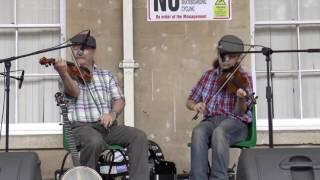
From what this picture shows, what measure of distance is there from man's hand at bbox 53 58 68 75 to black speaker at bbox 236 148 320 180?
132 centimetres

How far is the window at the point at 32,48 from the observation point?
6.08 metres

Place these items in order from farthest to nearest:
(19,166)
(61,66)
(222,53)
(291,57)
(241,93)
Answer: (291,57) → (222,53) → (241,93) → (61,66) → (19,166)

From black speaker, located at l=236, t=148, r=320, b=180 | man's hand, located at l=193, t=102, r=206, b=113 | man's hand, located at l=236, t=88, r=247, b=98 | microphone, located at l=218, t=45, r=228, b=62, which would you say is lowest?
black speaker, located at l=236, t=148, r=320, b=180

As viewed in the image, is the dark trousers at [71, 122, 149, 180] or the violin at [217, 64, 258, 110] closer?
the dark trousers at [71, 122, 149, 180]

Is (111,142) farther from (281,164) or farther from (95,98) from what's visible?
(281,164)

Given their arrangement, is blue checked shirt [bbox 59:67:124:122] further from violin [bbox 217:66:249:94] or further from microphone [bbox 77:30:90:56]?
violin [bbox 217:66:249:94]

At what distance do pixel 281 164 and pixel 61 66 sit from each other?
5.08 ft

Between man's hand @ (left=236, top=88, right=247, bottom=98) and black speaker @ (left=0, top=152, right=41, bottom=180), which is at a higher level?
man's hand @ (left=236, top=88, right=247, bottom=98)

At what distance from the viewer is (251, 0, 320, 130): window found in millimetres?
6199

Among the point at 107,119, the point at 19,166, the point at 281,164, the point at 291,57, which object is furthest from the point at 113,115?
the point at 291,57

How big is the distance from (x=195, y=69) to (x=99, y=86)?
1389mm

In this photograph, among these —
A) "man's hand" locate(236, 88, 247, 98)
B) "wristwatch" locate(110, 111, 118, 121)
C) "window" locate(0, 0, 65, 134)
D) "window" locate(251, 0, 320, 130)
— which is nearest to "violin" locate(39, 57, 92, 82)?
"wristwatch" locate(110, 111, 118, 121)

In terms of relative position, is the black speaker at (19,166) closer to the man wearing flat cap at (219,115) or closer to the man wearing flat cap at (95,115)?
the man wearing flat cap at (95,115)

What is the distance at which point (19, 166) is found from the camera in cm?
369
